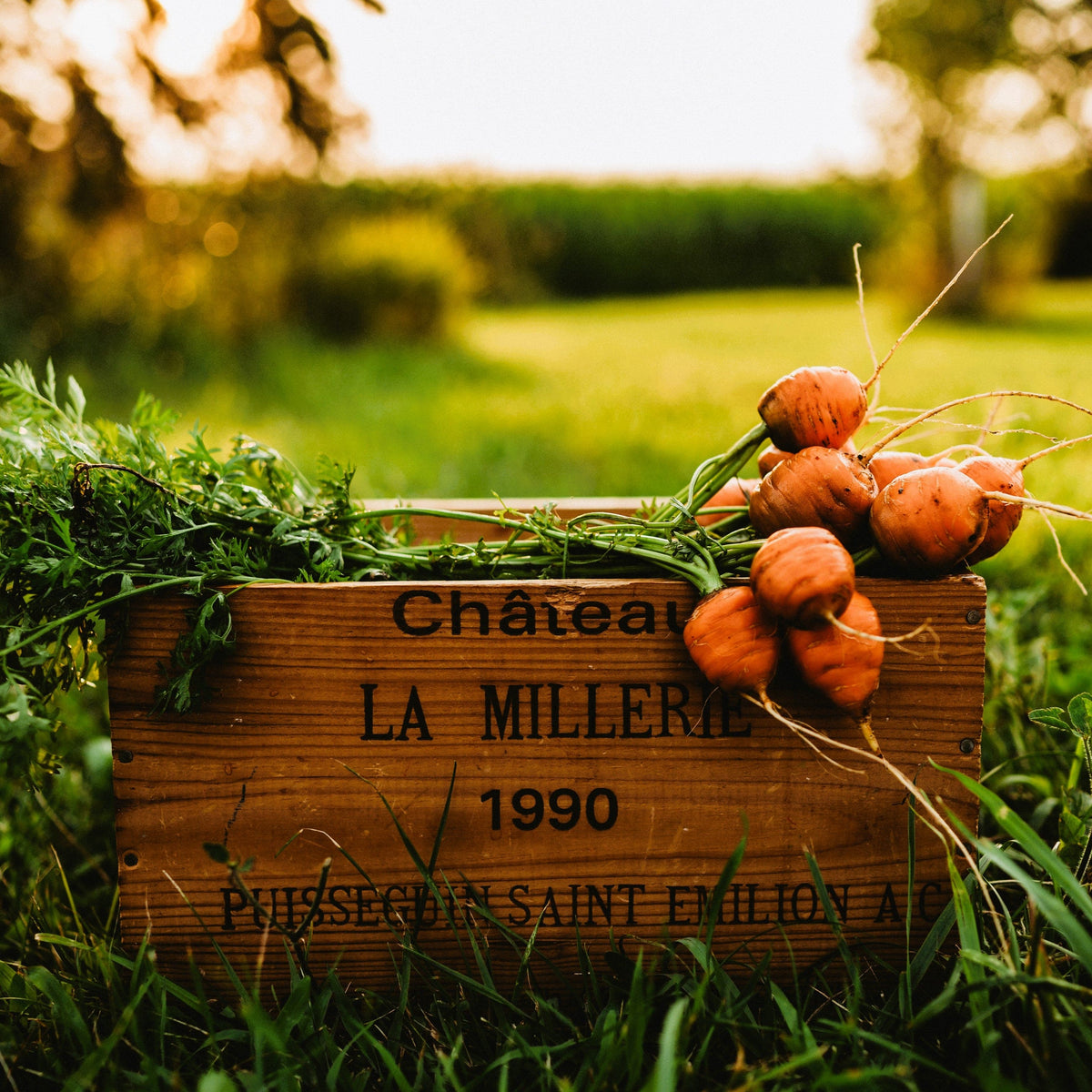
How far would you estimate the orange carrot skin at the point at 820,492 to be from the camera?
1188 mm

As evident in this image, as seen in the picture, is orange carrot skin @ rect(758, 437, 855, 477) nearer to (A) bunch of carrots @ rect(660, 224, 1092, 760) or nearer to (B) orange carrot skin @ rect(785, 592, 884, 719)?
(A) bunch of carrots @ rect(660, 224, 1092, 760)

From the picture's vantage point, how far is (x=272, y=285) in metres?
8.23

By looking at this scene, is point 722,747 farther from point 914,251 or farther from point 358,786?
point 914,251

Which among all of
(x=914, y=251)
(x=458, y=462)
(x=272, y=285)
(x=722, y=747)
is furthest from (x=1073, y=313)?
(x=722, y=747)

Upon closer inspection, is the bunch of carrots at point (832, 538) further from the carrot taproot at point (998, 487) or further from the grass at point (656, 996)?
the grass at point (656, 996)

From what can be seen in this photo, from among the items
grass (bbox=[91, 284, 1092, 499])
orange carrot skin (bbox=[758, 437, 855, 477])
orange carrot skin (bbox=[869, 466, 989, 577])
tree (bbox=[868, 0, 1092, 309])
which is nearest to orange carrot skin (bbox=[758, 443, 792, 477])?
orange carrot skin (bbox=[758, 437, 855, 477])

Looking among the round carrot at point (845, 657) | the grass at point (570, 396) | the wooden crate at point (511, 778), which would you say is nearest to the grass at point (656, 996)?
the wooden crate at point (511, 778)

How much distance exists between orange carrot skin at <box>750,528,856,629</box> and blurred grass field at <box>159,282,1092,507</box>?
41cm

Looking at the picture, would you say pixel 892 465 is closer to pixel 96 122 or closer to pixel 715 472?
pixel 715 472

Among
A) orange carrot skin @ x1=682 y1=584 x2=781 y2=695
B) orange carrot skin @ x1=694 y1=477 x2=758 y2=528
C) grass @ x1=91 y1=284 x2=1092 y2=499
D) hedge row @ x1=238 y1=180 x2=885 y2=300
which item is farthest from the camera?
hedge row @ x1=238 y1=180 x2=885 y2=300

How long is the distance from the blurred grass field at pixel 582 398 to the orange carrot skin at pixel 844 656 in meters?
0.39

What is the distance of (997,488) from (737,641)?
0.42 metres

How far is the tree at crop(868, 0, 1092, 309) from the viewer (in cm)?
1357

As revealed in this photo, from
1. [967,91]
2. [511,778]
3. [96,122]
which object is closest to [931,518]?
[511,778]
